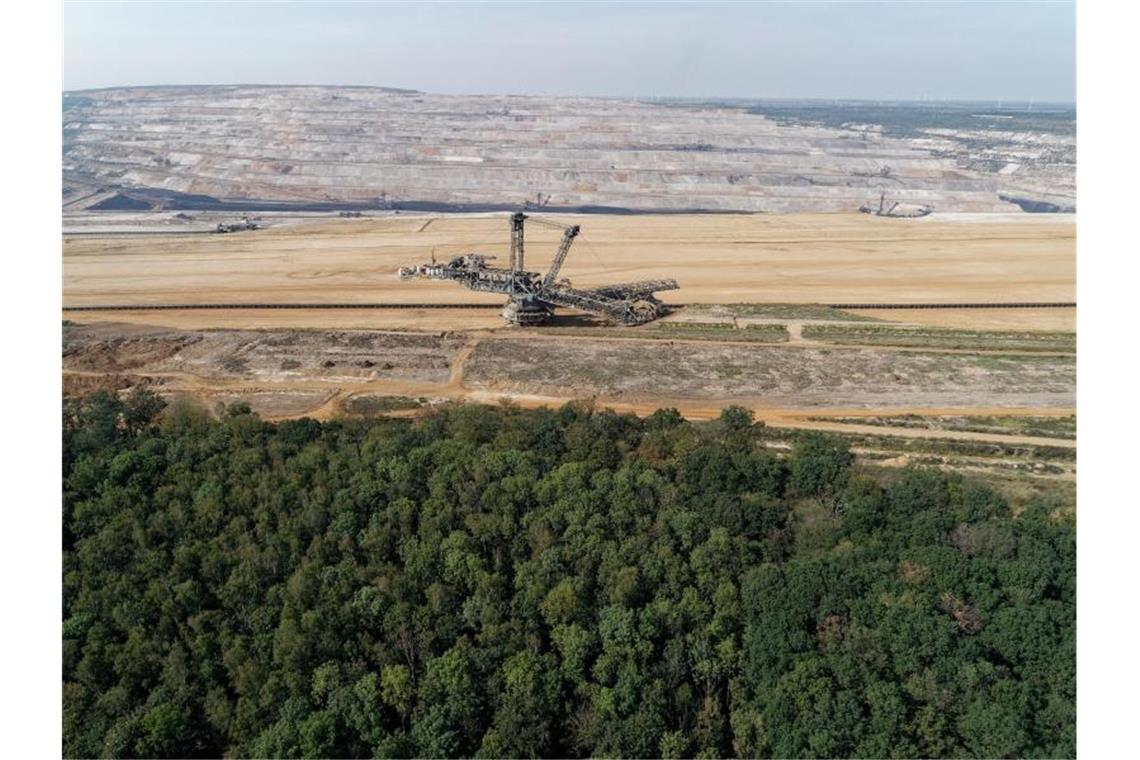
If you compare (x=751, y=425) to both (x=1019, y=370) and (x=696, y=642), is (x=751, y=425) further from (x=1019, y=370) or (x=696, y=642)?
(x=1019, y=370)

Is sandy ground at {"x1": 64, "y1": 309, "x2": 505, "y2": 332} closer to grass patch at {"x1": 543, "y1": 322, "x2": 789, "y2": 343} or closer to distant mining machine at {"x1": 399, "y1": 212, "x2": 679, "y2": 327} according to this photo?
distant mining machine at {"x1": 399, "y1": 212, "x2": 679, "y2": 327}

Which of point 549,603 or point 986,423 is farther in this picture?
point 986,423

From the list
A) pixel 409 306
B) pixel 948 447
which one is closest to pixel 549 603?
pixel 948 447

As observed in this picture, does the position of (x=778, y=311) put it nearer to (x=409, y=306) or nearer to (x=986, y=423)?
(x=986, y=423)

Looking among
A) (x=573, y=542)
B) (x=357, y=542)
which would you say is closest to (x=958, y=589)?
(x=573, y=542)

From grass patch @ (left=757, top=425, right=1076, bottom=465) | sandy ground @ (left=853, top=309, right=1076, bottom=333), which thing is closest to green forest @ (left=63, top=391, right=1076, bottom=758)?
grass patch @ (left=757, top=425, right=1076, bottom=465)

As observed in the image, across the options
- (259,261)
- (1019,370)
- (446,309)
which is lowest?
(1019,370)
